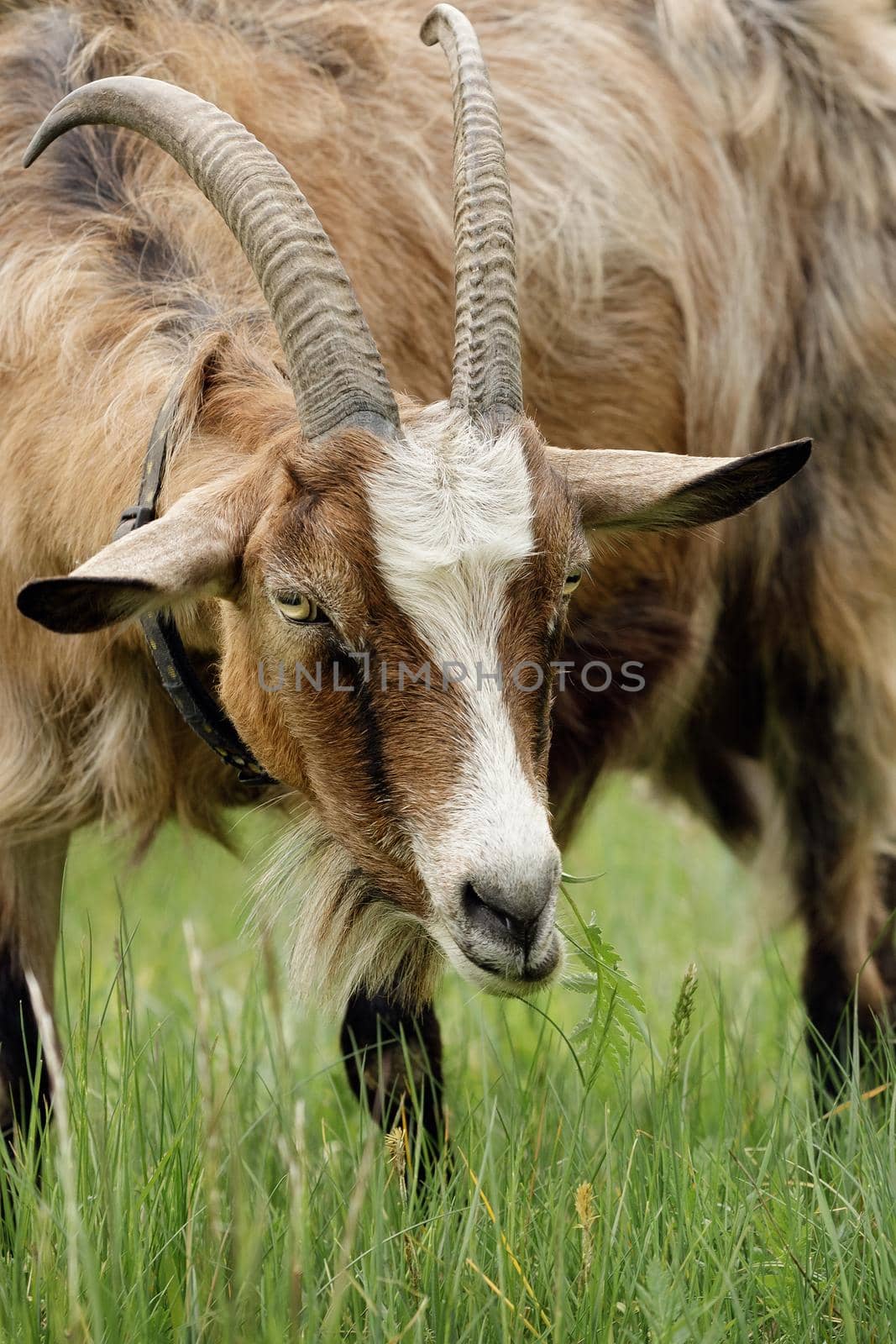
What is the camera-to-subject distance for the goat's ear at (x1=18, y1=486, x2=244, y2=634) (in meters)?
2.23

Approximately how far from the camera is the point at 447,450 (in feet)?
8.23

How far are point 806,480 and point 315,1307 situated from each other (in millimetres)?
2648

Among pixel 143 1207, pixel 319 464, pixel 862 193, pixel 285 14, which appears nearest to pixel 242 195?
pixel 319 464

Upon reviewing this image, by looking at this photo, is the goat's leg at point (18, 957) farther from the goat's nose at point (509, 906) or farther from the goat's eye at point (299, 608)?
the goat's nose at point (509, 906)

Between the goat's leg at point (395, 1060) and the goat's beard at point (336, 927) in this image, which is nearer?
the goat's beard at point (336, 927)

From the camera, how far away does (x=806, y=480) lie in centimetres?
414

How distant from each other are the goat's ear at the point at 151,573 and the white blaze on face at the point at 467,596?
0.27 meters

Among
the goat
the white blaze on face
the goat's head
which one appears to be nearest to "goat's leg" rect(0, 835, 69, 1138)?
the goat

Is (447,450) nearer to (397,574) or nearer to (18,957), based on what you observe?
(397,574)

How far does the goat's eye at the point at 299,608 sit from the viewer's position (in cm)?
246

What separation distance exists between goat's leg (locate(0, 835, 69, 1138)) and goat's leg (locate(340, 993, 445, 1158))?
0.70 meters

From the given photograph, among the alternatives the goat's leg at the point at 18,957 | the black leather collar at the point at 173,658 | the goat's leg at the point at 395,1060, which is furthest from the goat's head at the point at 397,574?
the goat's leg at the point at 18,957

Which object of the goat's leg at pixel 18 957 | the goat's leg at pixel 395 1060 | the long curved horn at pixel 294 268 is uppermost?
the long curved horn at pixel 294 268

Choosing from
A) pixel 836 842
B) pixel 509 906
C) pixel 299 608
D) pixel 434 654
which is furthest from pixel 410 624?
pixel 836 842
